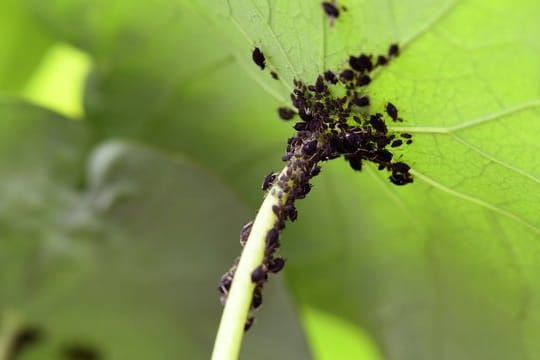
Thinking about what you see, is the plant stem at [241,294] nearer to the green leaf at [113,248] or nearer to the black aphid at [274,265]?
the black aphid at [274,265]

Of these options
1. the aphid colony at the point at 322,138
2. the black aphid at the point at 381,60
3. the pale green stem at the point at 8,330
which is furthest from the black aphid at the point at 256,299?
the pale green stem at the point at 8,330

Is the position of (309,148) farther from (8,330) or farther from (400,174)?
(8,330)

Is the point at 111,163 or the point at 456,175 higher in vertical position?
the point at 111,163

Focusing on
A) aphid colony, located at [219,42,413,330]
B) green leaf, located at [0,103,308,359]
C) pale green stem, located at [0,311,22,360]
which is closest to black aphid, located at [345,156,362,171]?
aphid colony, located at [219,42,413,330]

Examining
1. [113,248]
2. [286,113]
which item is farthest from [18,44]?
[286,113]

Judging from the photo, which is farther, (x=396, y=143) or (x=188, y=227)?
(x=188, y=227)

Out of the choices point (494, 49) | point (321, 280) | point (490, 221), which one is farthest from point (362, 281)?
point (494, 49)

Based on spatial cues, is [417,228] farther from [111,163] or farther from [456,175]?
[111,163]
